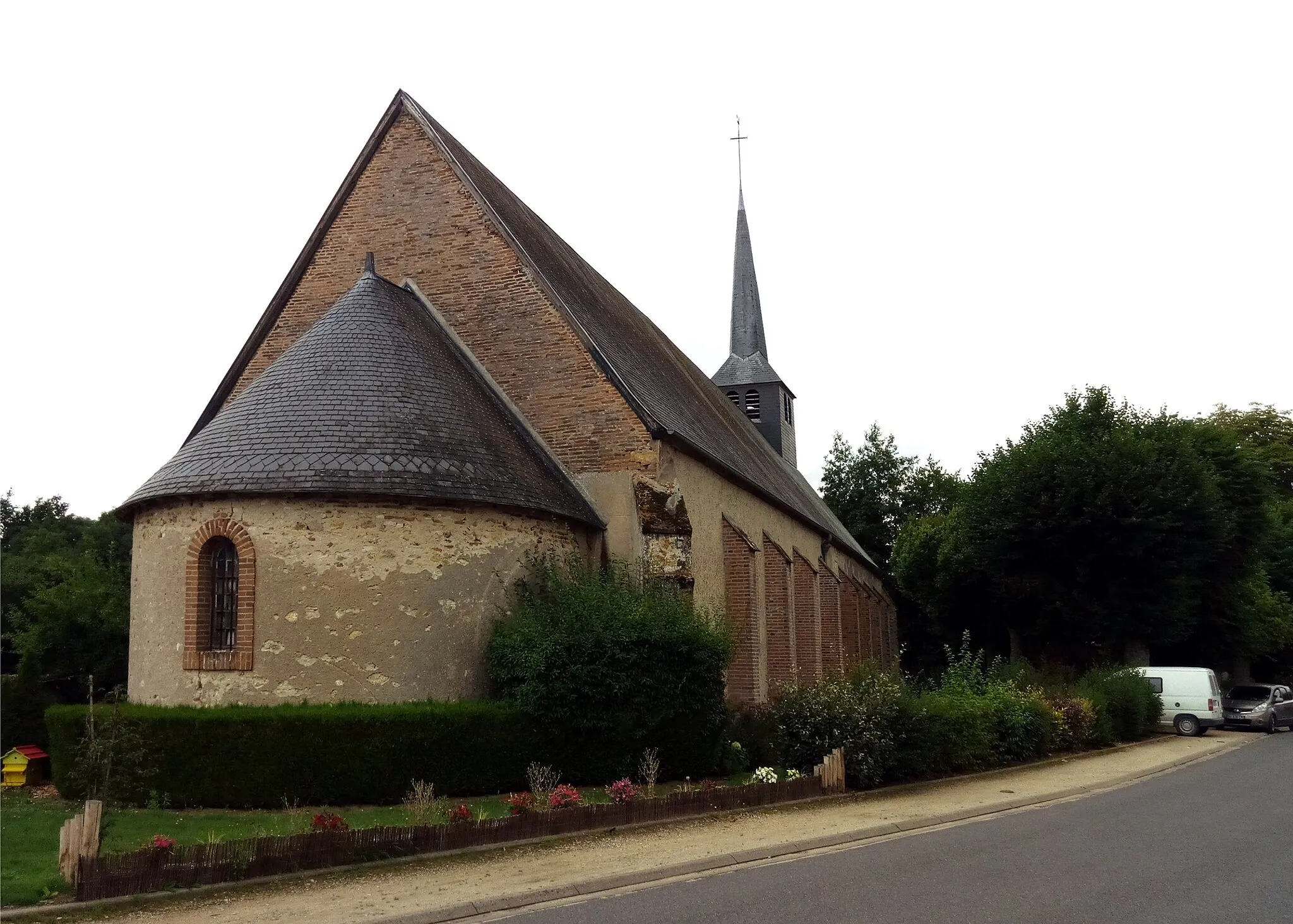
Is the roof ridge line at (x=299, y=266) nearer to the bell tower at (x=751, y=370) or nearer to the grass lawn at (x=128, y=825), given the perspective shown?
the grass lawn at (x=128, y=825)

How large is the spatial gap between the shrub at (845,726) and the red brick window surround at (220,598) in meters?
7.34

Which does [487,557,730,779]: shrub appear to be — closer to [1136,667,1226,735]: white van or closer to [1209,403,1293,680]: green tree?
[1136,667,1226,735]: white van

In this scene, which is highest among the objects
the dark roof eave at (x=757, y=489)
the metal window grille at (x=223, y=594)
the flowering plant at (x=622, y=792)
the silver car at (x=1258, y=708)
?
the dark roof eave at (x=757, y=489)

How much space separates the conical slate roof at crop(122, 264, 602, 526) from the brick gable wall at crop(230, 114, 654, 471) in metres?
0.74

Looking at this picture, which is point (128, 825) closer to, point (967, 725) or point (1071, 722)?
point (967, 725)

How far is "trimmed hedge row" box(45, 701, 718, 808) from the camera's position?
12.2 m

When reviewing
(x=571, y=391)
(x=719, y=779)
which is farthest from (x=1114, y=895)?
(x=571, y=391)

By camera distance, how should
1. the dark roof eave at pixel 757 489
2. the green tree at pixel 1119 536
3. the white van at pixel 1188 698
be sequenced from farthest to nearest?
the green tree at pixel 1119 536 < the white van at pixel 1188 698 < the dark roof eave at pixel 757 489

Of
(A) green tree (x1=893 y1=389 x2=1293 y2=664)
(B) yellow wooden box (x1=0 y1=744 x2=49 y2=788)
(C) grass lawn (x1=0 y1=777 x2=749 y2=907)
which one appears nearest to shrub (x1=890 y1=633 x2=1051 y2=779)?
(C) grass lawn (x1=0 y1=777 x2=749 y2=907)

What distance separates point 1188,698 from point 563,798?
2054 cm

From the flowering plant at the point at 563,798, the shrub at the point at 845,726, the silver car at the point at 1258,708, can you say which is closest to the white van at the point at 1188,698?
the silver car at the point at 1258,708

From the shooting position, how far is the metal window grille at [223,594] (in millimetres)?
13695

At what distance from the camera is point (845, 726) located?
1399 centimetres

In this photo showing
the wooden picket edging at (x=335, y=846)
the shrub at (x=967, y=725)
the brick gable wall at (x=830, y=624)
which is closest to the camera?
the wooden picket edging at (x=335, y=846)
